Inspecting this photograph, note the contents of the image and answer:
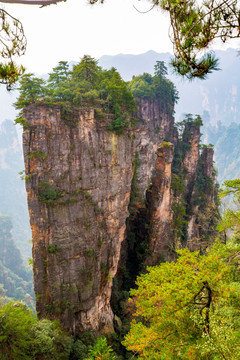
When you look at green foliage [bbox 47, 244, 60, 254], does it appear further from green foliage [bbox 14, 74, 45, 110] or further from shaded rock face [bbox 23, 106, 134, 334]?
green foliage [bbox 14, 74, 45, 110]

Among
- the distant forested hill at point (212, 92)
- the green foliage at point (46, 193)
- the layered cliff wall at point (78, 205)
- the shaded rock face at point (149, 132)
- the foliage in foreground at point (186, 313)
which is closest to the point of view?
the foliage in foreground at point (186, 313)

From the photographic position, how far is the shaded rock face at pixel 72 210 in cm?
1365

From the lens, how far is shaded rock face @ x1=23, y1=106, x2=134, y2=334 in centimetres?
1365

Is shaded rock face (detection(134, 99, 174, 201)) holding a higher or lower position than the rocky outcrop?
higher

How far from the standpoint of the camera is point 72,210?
580 inches

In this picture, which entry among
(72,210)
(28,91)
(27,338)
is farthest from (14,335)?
(28,91)

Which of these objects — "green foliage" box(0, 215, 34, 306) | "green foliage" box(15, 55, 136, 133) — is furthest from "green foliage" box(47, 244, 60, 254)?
"green foliage" box(0, 215, 34, 306)

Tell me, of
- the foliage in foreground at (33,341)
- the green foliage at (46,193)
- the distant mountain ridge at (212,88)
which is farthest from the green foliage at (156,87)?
the distant mountain ridge at (212,88)

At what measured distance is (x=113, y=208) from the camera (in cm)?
1744

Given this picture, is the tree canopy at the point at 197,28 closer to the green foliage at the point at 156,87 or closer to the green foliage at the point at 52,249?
the green foliage at the point at 52,249

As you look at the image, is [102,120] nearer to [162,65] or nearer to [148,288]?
[148,288]

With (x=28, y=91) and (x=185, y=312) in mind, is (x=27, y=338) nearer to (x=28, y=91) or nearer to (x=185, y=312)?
(x=185, y=312)

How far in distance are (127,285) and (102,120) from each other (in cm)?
1464

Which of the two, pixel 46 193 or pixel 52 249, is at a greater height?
pixel 46 193
